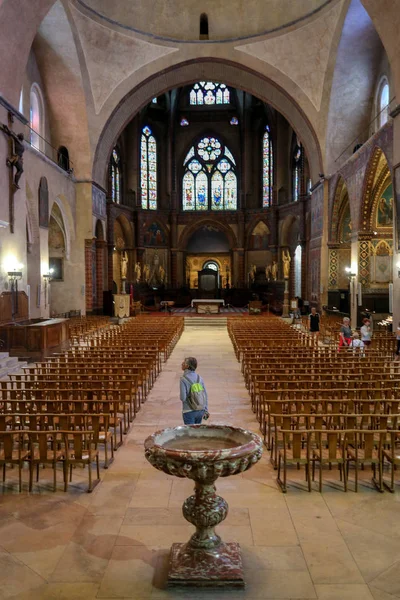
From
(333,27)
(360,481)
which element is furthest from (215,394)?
(333,27)

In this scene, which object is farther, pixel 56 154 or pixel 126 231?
pixel 126 231

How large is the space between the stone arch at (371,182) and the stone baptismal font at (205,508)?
18.9 metres

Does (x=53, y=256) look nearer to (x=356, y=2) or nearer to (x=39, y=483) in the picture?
(x=356, y=2)

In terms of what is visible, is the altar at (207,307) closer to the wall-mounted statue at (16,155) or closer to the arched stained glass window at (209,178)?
the arched stained glass window at (209,178)

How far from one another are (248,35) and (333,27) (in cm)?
545

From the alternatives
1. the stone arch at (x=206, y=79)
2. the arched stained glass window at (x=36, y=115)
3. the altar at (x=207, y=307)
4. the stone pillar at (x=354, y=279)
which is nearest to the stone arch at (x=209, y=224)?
the altar at (x=207, y=307)

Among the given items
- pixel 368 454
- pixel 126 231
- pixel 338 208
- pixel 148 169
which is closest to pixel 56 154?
pixel 126 231

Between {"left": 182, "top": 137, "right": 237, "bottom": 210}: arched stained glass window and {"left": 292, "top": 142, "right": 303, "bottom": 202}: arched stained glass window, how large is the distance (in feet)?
21.1

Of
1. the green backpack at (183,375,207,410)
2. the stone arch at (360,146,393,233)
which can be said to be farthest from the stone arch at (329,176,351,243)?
the green backpack at (183,375,207,410)

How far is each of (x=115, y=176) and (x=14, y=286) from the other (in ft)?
73.7

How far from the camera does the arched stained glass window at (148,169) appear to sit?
41.7 meters

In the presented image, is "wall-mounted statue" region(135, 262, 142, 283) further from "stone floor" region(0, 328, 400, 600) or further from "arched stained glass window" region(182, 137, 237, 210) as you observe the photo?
"stone floor" region(0, 328, 400, 600)

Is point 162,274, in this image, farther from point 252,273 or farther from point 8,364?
point 8,364

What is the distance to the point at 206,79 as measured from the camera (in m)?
32.5
